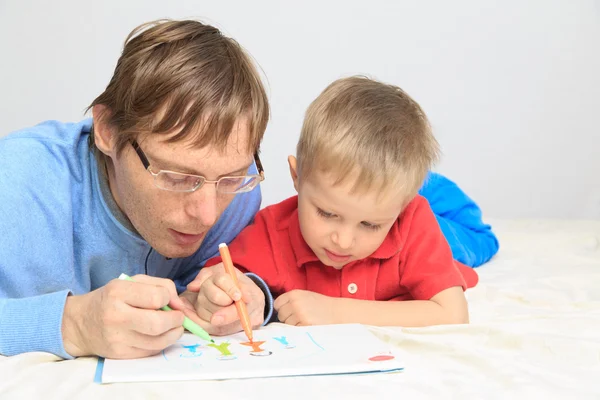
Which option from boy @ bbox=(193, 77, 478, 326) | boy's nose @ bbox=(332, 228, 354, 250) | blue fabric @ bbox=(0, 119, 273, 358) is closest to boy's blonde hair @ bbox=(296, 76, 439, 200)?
boy @ bbox=(193, 77, 478, 326)

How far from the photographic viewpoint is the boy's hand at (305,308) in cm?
175

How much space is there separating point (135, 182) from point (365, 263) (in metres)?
0.62

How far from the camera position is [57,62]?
3.71 meters

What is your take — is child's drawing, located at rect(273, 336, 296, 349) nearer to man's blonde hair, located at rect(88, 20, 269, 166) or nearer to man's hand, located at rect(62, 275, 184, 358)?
man's hand, located at rect(62, 275, 184, 358)

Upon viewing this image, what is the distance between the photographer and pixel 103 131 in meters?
1.83

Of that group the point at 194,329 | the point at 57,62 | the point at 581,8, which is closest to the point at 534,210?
the point at 581,8

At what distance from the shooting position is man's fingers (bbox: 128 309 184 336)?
1394 millimetres

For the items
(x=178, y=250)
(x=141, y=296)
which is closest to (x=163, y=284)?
(x=141, y=296)

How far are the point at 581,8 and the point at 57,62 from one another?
278 centimetres

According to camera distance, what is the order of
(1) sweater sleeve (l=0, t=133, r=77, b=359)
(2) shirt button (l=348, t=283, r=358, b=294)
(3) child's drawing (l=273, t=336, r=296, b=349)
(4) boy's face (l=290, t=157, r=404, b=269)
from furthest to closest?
(2) shirt button (l=348, t=283, r=358, b=294)
(4) boy's face (l=290, t=157, r=404, b=269)
(1) sweater sleeve (l=0, t=133, r=77, b=359)
(3) child's drawing (l=273, t=336, r=296, b=349)

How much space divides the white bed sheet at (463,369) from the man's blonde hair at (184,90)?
0.52 meters

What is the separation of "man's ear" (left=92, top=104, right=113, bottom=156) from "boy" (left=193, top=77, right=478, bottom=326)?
1.31ft

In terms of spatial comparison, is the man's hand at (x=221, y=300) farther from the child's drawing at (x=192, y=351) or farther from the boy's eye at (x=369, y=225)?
the boy's eye at (x=369, y=225)

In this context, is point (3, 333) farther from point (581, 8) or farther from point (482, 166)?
point (581, 8)
